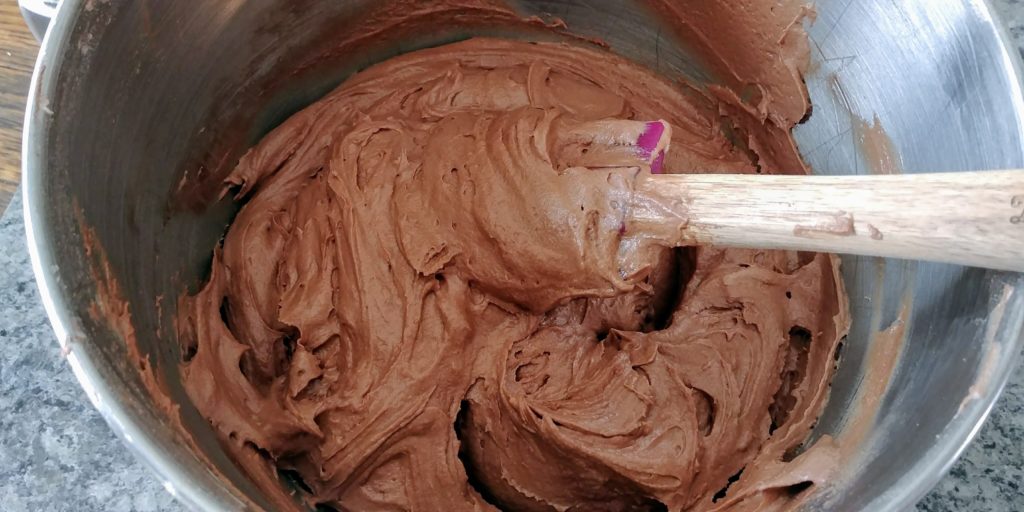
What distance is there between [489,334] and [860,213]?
1.01 m

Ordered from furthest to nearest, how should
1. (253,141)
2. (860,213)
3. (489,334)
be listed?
(253,141), (489,334), (860,213)

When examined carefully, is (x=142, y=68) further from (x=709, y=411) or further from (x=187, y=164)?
(x=709, y=411)

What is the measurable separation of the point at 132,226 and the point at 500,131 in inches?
A: 38.3

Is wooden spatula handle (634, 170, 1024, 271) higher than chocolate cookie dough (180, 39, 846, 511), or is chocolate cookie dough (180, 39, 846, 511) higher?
wooden spatula handle (634, 170, 1024, 271)

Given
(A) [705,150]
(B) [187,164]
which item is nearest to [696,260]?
(A) [705,150]

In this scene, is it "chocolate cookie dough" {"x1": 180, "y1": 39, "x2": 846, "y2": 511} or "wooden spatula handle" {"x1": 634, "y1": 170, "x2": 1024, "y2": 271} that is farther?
"chocolate cookie dough" {"x1": 180, "y1": 39, "x2": 846, "y2": 511}

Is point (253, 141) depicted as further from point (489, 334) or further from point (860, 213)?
point (860, 213)

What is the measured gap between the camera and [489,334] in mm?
2004

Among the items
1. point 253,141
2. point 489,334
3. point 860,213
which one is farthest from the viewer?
point 253,141

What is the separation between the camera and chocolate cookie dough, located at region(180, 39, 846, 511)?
182 centimetres

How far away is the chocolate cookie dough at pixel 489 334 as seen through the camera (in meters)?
1.82

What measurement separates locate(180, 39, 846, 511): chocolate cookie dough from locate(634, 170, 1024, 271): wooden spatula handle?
139 millimetres

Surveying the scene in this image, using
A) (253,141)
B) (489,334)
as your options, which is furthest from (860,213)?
(253,141)

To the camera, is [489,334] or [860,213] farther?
[489,334]
